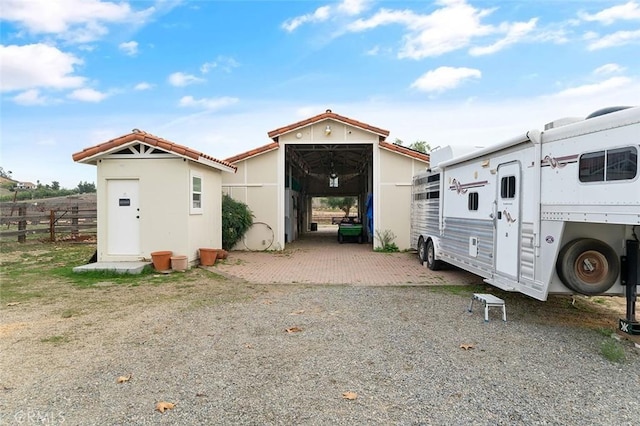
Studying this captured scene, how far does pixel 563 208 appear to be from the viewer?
499 centimetres

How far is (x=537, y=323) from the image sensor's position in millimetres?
5773

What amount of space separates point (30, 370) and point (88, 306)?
2.69m

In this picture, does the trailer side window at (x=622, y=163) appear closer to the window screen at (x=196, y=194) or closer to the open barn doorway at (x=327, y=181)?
the window screen at (x=196, y=194)

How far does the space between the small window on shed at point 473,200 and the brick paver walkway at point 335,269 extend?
78.4 inches

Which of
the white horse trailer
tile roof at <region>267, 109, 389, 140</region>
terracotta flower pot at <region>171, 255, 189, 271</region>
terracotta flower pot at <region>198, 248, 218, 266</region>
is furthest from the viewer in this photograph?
tile roof at <region>267, 109, 389, 140</region>

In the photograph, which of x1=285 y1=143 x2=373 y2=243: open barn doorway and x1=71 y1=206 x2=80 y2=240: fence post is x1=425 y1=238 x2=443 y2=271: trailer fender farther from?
x1=71 y1=206 x2=80 y2=240: fence post

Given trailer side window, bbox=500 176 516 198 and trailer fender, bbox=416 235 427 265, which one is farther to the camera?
trailer fender, bbox=416 235 427 265

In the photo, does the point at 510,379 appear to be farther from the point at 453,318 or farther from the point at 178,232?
the point at 178,232

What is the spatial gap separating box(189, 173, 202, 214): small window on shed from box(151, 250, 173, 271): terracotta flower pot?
4.14ft

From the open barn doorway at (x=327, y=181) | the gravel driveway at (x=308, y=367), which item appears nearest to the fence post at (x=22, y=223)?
the open barn doorway at (x=327, y=181)

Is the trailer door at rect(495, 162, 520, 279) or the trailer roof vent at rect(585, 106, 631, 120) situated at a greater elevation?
the trailer roof vent at rect(585, 106, 631, 120)

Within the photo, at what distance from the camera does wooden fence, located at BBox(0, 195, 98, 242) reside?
15.8 m

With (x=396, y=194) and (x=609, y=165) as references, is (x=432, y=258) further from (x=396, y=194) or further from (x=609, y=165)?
(x=609, y=165)

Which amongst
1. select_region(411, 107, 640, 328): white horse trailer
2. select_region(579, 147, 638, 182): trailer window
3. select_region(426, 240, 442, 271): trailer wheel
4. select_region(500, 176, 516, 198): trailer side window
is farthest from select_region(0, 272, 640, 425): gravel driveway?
select_region(426, 240, 442, 271): trailer wheel
